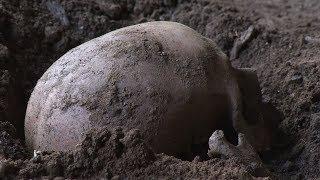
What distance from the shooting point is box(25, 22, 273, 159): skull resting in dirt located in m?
1.72

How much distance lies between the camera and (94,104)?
172 cm

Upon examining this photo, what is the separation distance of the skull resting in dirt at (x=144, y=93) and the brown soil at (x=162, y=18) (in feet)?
0.55

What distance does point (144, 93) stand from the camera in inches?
68.1

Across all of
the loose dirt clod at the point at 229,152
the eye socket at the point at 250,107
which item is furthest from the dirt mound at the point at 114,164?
the eye socket at the point at 250,107

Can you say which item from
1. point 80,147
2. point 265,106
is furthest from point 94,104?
point 265,106

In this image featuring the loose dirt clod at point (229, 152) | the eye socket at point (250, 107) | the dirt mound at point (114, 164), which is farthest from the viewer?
the eye socket at point (250, 107)

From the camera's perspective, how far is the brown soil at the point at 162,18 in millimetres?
1445

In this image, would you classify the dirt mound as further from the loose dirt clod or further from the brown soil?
the loose dirt clod

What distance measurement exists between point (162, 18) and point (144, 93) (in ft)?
3.79

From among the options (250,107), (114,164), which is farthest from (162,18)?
(114,164)

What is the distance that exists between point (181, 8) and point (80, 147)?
155cm

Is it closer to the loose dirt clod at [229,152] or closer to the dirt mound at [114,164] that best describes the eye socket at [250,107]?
the loose dirt clod at [229,152]

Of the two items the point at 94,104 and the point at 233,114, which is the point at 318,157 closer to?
the point at 233,114

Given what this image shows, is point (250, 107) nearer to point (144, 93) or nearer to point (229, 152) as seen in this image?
point (229, 152)
